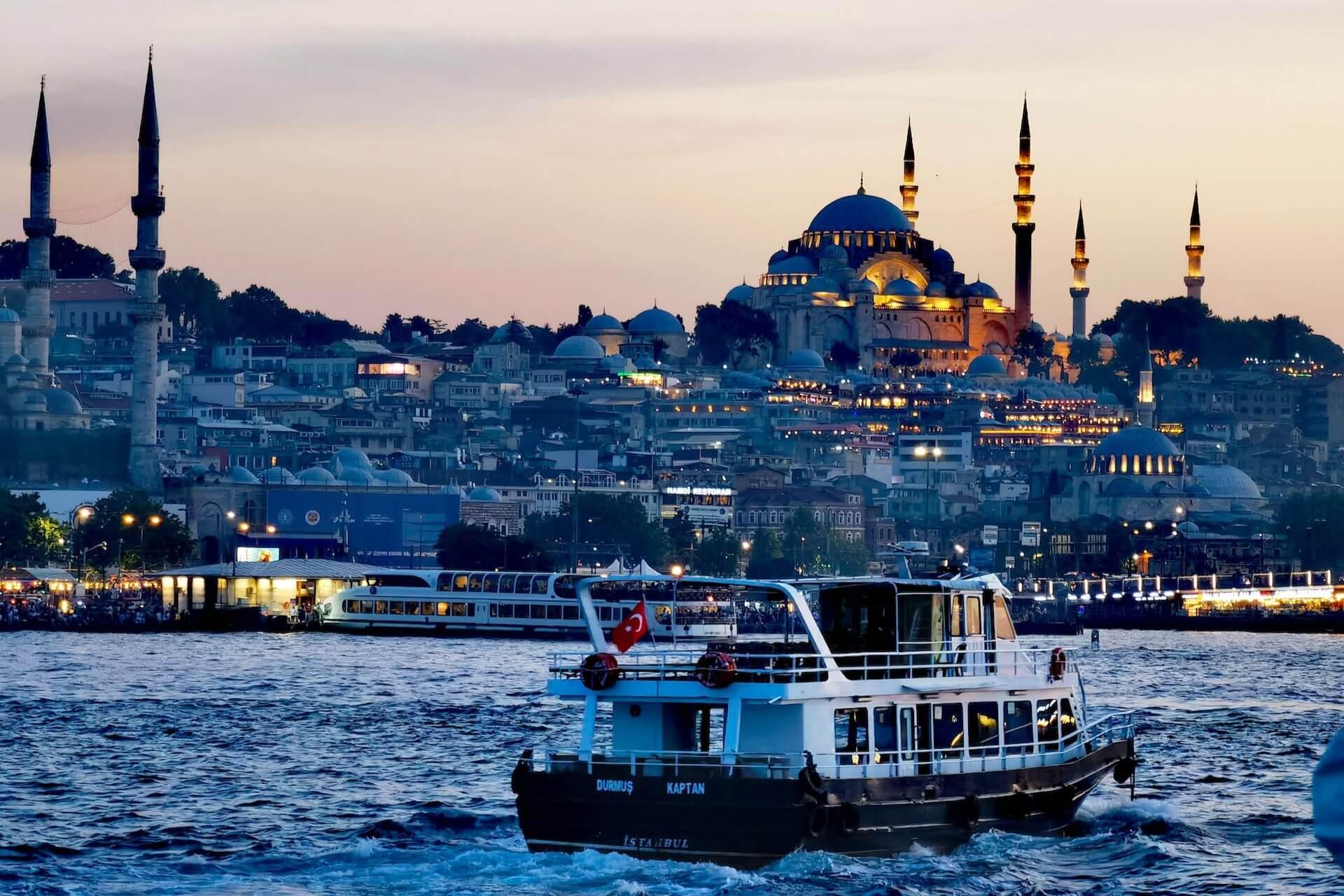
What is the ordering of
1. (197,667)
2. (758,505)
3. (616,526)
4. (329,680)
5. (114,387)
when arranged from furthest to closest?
(114,387), (758,505), (616,526), (197,667), (329,680)

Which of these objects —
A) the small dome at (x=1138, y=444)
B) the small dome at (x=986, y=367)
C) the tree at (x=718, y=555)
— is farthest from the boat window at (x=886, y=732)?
the small dome at (x=986, y=367)

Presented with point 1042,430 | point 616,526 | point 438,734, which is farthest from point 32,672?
point 1042,430

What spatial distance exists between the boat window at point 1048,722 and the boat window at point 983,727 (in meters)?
0.88

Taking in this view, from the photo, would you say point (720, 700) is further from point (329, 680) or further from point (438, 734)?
point (329, 680)

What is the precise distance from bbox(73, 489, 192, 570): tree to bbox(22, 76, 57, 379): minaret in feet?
105

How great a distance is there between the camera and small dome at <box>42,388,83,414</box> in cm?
14075

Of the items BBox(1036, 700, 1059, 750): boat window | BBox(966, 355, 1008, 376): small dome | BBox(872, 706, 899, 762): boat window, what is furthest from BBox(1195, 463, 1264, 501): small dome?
BBox(872, 706, 899, 762): boat window

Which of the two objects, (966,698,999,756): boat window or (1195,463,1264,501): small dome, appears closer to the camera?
(966,698,999,756): boat window

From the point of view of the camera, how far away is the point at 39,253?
5655 inches

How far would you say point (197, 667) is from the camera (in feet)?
194

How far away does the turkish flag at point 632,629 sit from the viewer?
25.3 meters

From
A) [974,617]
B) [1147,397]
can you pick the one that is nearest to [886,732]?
[974,617]

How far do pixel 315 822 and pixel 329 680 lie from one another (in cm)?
2406

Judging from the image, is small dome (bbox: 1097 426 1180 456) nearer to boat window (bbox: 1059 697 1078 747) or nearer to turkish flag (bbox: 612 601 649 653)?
boat window (bbox: 1059 697 1078 747)
